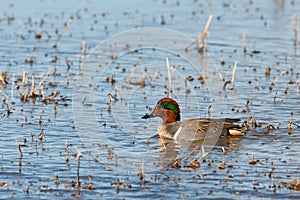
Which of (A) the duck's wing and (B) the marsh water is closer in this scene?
(B) the marsh water

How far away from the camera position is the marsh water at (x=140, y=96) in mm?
8047

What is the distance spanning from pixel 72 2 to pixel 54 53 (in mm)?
5983

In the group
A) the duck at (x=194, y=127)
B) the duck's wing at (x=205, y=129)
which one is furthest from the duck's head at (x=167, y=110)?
the duck's wing at (x=205, y=129)

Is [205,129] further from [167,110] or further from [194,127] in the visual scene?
[167,110]

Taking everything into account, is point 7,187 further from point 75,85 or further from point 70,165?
point 75,85

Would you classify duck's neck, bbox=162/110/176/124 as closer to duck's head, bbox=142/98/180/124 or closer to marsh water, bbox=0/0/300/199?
Answer: duck's head, bbox=142/98/180/124

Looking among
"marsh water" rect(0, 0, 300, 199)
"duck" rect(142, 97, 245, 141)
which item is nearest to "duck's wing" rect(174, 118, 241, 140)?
"duck" rect(142, 97, 245, 141)

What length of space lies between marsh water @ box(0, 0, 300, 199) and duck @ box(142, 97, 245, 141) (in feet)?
0.58

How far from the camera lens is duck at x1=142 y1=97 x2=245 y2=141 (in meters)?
9.98

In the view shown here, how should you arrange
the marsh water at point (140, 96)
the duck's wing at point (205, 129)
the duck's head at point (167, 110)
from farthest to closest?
the duck's head at point (167, 110)
the duck's wing at point (205, 129)
the marsh water at point (140, 96)

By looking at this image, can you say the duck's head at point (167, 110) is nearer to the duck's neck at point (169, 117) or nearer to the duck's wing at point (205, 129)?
the duck's neck at point (169, 117)

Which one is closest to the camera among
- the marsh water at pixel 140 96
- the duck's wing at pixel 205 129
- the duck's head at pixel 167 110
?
the marsh water at pixel 140 96

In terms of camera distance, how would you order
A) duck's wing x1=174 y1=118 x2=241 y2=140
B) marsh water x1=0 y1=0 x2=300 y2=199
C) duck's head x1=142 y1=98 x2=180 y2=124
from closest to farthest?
marsh water x1=0 y1=0 x2=300 y2=199, duck's wing x1=174 y1=118 x2=241 y2=140, duck's head x1=142 y1=98 x2=180 y2=124

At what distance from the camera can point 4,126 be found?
10.3 meters
